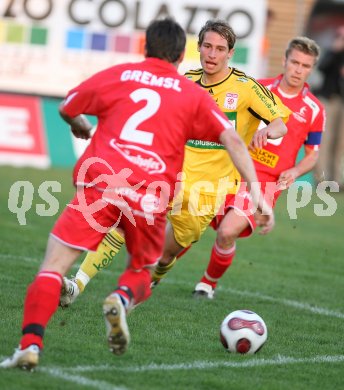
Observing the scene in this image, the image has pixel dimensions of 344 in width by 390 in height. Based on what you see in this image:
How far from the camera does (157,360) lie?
20.3 feet

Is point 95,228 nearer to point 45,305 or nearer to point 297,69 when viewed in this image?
point 45,305

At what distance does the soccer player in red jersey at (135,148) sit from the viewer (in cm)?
566

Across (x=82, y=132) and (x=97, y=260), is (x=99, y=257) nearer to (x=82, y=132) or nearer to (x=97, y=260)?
(x=97, y=260)

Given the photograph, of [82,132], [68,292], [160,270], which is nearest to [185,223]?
[160,270]

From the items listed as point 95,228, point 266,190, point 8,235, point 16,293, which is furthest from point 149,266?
point 8,235

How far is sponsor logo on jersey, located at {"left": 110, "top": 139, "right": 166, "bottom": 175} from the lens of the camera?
18.7 ft

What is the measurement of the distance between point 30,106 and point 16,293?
37.1 feet

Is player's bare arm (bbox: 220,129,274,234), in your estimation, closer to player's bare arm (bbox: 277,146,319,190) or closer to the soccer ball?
the soccer ball

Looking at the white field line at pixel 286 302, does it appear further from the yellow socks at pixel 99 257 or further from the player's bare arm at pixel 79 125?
the player's bare arm at pixel 79 125

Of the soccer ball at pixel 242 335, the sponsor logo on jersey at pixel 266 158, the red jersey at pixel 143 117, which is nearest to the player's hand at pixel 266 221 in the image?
the red jersey at pixel 143 117

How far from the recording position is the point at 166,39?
5691mm

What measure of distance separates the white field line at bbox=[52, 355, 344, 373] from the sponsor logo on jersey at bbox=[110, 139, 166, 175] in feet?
3.76

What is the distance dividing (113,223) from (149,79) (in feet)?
2.73

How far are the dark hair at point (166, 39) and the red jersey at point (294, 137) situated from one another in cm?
345
